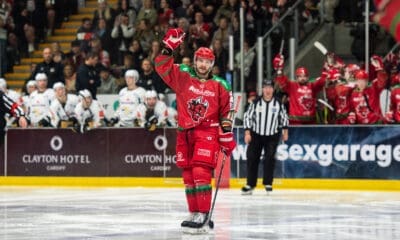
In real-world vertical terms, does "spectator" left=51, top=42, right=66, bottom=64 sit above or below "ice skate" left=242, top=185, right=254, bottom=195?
above

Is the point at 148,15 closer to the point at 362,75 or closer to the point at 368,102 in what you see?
the point at 362,75

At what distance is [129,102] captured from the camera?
17.7 meters

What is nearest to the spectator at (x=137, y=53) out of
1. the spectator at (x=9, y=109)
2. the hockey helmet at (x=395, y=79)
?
the hockey helmet at (x=395, y=79)

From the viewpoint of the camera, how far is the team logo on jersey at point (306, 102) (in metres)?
16.6

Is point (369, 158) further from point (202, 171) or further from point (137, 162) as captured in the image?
point (202, 171)

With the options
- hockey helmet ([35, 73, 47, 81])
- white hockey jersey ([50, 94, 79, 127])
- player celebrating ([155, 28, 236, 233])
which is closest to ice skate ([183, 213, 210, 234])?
player celebrating ([155, 28, 236, 233])

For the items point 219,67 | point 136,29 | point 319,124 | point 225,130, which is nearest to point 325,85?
point 319,124

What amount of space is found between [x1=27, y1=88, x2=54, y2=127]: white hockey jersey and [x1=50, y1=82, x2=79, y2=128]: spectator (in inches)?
5.7

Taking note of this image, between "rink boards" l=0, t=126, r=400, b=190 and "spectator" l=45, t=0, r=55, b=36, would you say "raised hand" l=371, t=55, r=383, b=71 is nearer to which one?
"rink boards" l=0, t=126, r=400, b=190

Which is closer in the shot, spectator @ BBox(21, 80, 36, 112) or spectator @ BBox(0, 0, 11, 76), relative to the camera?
spectator @ BBox(21, 80, 36, 112)

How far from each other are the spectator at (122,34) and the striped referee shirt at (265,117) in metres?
5.72

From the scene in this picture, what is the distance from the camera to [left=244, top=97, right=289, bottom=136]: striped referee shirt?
14.8 m

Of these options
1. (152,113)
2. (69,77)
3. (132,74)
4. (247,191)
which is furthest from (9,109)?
(69,77)

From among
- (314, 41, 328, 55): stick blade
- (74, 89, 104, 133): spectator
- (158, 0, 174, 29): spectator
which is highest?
(158, 0, 174, 29): spectator
